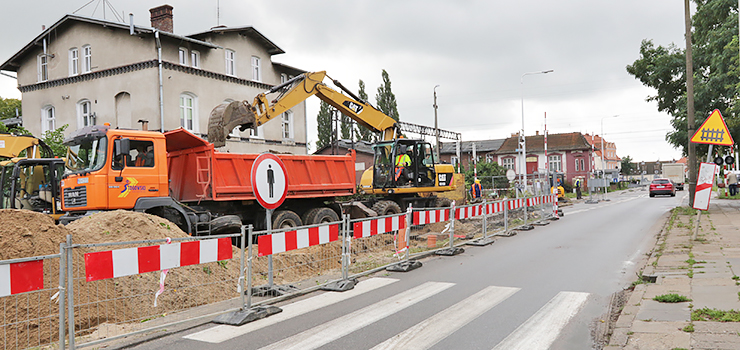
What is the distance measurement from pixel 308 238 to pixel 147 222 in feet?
10.6

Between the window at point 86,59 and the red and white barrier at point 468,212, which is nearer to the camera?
the red and white barrier at point 468,212

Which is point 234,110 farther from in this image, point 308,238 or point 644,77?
point 644,77

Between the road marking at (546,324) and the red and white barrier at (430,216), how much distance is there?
178 inches

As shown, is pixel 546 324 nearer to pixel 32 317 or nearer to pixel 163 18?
pixel 32 317

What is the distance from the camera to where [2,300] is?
20.8ft

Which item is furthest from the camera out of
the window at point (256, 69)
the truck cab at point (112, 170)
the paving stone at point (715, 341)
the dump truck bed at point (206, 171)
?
the window at point (256, 69)

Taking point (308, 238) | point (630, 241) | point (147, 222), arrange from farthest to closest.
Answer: point (630, 241), point (147, 222), point (308, 238)

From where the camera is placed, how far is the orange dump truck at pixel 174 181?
36.7 feet

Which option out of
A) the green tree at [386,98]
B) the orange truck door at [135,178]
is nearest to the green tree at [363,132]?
the green tree at [386,98]

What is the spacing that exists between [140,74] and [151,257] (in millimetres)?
21006

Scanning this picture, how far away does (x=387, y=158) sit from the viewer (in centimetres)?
1798

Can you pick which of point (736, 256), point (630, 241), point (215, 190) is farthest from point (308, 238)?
point (630, 241)

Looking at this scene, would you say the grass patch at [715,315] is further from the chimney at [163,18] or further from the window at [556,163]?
the window at [556,163]

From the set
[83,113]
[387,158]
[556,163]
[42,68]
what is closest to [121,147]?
[387,158]
